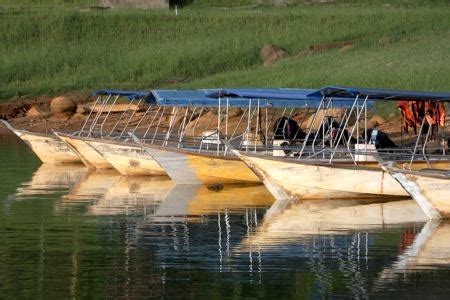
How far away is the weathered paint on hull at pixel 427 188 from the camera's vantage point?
24969 millimetres

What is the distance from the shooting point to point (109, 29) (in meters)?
71.1

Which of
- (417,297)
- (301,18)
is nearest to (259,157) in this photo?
(417,297)

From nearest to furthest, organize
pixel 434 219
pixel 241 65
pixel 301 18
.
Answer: pixel 434 219
pixel 241 65
pixel 301 18

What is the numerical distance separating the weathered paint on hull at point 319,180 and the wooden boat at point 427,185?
3.86 metres

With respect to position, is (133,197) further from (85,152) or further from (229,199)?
(85,152)

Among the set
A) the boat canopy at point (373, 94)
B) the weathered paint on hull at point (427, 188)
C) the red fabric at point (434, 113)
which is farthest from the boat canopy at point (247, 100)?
the weathered paint on hull at point (427, 188)

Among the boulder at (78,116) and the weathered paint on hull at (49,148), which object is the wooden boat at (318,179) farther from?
the boulder at (78,116)

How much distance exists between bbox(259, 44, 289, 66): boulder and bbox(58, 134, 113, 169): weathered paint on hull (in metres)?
24.2

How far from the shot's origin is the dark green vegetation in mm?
58750

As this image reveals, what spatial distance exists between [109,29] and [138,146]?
34.8m

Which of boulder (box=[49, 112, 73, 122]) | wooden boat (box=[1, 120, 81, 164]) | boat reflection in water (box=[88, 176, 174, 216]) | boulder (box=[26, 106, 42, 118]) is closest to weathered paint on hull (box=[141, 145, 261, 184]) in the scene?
boat reflection in water (box=[88, 176, 174, 216])

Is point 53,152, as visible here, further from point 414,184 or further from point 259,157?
point 414,184

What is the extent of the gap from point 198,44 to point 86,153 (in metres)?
27.4

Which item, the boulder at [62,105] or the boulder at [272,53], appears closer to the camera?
the boulder at [62,105]
